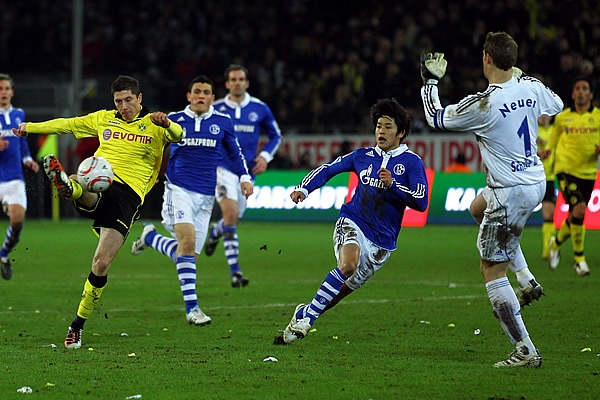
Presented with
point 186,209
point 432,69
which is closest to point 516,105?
point 432,69

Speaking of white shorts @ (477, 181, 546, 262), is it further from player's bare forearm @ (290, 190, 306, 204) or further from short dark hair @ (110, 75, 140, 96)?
short dark hair @ (110, 75, 140, 96)

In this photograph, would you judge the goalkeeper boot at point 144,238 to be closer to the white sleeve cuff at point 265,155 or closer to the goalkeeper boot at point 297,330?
the white sleeve cuff at point 265,155

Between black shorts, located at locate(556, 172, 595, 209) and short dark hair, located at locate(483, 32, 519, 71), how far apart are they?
7.40m

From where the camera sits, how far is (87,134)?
8.94 metres

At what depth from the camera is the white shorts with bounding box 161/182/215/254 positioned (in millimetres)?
10297

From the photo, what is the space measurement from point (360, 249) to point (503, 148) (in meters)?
1.56

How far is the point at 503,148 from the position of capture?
7211 millimetres

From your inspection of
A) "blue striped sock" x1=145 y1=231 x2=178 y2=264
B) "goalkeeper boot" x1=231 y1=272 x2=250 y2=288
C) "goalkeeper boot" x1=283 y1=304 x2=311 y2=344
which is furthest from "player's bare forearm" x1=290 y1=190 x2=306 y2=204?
"goalkeeper boot" x1=231 y1=272 x2=250 y2=288

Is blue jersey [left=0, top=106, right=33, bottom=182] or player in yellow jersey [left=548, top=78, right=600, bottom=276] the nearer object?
blue jersey [left=0, top=106, right=33, bottom=182]

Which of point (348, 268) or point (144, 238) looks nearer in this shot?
point (348, 268)

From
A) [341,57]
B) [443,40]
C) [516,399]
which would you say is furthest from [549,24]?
[516,399]

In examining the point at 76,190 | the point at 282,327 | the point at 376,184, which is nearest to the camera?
the point at 76,190

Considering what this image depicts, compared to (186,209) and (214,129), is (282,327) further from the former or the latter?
(214,129)

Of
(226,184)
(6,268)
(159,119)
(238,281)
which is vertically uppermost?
(159,119)
